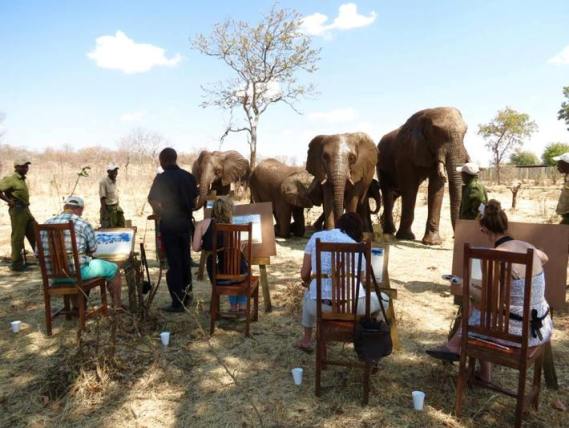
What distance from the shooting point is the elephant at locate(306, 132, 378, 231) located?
8.90 metres

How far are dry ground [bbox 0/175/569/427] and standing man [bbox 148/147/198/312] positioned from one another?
48 cm

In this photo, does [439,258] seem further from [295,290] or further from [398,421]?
[398,421]

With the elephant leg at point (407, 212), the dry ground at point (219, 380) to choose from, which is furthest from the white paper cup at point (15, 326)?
the elephant leg at point (407, 212)

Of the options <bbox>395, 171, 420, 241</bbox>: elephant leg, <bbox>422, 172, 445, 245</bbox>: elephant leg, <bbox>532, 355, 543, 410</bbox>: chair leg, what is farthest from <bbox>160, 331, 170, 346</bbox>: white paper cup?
<bbox>395, 171, 420, 241</bbox>: elephant leg

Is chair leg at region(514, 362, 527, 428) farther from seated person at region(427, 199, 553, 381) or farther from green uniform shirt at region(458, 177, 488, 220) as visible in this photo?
green uniform shirt at region(458, 177, 488, 220)

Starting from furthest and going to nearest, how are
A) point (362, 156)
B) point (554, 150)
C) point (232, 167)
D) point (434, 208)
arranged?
point (554, 150), point (232, 167), point (434, 208), point (362, 156)

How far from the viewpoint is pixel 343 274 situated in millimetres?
3379

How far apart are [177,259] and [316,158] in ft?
16.4

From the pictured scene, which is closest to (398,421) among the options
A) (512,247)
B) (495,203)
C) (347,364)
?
(347,364)

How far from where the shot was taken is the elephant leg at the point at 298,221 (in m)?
11.0

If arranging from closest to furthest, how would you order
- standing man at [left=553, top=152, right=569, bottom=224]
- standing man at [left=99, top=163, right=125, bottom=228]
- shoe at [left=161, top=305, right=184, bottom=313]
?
standing man at [left=553, top=152, right=569, bottom=224], shoe at [left=161, top=305, right=184, bottom=313], standing man at [left=99, top=163, right=125, bottom=228]

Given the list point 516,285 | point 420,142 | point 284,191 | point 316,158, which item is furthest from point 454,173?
point 516,285

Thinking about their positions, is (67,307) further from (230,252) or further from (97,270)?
(230,252)

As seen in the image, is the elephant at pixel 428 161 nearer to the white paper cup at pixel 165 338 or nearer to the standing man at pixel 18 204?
the white paper cup at pixel 165 338
